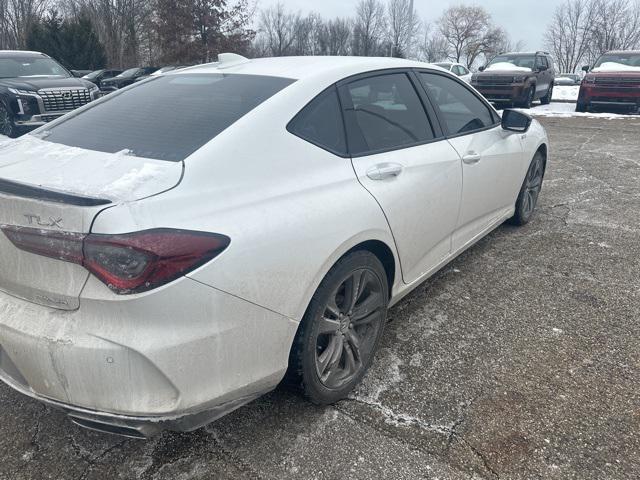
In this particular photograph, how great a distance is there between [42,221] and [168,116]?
0.82 metres

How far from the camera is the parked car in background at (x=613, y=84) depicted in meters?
13.6

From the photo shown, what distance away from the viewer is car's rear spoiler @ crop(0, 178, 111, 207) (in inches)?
63.8

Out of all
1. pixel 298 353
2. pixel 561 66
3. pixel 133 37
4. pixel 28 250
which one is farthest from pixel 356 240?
pixel 561 66

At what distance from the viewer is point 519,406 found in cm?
237

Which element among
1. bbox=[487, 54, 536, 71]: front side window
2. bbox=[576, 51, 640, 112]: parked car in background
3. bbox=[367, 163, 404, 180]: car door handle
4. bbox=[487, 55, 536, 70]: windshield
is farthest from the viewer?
bbox=[487, 55, 536, 70]: windshield

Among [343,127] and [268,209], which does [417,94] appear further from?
[268,209]

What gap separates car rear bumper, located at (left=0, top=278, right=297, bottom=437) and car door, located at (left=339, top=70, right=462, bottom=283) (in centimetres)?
101

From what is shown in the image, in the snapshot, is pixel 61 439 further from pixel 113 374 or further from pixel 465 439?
pixel 465 439

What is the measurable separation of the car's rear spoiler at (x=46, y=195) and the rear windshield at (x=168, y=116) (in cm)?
37

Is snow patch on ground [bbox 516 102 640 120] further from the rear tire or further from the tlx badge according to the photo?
the tlx badge

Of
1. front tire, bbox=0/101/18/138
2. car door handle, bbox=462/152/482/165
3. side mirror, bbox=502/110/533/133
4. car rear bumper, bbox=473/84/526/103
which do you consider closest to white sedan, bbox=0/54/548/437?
car door handle, bbox=462/152/482/165

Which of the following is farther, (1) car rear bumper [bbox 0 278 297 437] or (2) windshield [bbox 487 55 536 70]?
(2) windshield [bbox 487 55 536 70]

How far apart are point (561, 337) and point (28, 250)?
9.10 feet

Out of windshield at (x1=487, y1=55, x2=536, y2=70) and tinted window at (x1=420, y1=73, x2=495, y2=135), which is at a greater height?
windshield at (x1=487, y1=55, x2=536, y2=70)
